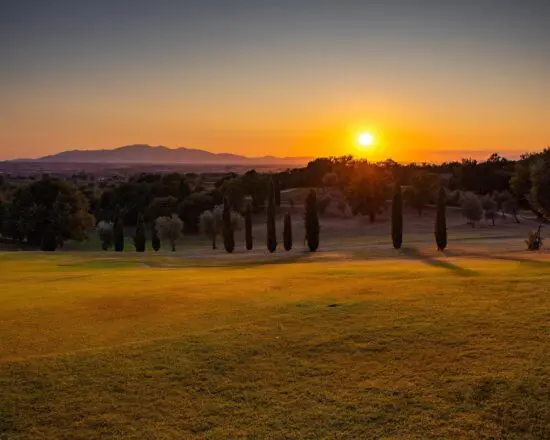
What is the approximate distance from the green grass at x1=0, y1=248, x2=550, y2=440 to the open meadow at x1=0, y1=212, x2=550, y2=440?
0.11 feet

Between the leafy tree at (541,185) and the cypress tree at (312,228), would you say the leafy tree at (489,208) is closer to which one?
the leafy tree at (541,185)

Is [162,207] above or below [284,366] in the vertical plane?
above

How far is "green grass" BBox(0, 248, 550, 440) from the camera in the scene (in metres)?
9.73

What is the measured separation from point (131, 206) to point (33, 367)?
4056 inches

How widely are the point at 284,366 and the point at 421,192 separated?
91.9 meters

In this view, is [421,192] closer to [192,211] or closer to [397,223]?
[192,211]

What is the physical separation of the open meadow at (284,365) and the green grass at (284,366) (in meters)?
0.03

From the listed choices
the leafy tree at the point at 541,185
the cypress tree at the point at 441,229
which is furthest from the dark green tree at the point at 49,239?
the leafy tree at the point at 541,185

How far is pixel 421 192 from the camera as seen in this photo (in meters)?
99.6

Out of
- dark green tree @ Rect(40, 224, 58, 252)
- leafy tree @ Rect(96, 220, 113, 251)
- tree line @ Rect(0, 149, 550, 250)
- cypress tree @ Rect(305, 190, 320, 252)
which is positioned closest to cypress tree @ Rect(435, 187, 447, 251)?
tree line @ Rect(0, 149, 550, 250)

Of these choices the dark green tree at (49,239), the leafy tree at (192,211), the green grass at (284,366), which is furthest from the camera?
the leafy tree at (192,211)

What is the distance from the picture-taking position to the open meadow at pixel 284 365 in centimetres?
974

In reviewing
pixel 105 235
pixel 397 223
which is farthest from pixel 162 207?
pixel 397 223

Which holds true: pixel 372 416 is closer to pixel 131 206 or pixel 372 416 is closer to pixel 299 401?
pixel 299 401
